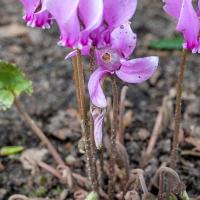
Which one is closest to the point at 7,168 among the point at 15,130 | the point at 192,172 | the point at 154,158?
the point at 15,130

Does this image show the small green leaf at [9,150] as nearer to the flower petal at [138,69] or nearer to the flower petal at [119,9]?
the flower petal at [138,69]

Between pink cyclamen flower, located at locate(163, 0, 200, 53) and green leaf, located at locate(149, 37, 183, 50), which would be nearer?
pink cyclamen flower, located at locate(163, 0, 200, 53)

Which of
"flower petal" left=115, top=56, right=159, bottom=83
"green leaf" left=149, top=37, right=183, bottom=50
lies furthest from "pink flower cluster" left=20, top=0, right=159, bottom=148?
"green leaf" left=149, top=37, right=183, bottom=50

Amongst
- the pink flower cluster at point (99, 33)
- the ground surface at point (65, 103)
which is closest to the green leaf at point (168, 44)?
the ground surface at point (65, 103)

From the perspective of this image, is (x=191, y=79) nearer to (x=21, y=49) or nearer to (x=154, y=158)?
(x=154, y=158)

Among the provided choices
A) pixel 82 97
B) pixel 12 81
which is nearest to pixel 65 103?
pixel 12 81

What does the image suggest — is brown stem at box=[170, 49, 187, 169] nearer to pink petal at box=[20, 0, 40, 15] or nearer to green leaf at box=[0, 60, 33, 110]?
pink petal at box=[20, 0, 40, 15]
